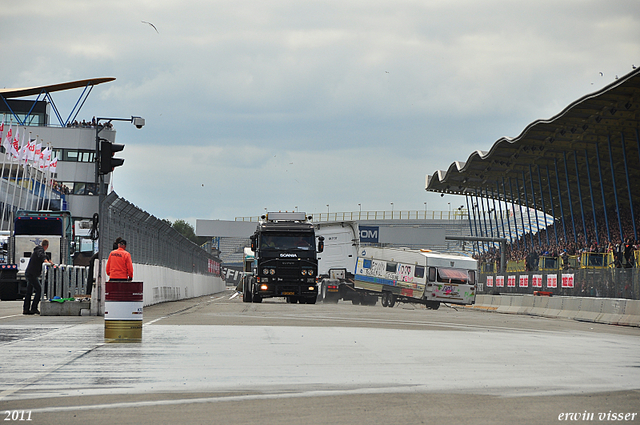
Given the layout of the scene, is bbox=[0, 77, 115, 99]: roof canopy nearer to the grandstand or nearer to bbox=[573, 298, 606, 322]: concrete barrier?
the grandstand

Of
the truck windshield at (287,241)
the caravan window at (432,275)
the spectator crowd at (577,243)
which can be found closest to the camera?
the truck windshield at (287,241)

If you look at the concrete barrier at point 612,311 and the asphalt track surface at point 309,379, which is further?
the concrete barrier at point 612,311

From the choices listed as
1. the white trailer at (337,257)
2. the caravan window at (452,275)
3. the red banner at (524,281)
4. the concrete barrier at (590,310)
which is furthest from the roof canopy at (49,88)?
the concrete barrier at (590,310)

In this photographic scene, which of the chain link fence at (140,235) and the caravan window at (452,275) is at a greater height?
the chain link fence at (140,235)

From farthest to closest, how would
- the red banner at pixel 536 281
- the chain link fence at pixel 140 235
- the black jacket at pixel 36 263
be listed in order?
the red banner at pixel 536 281 < the chain link fence at pixel 140 235 < the black jacket at pixel 36 263

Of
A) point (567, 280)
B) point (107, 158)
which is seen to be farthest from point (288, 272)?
point (107, 158)

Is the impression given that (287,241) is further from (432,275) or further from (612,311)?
(612,311)

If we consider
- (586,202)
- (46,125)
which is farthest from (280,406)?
(46,125)

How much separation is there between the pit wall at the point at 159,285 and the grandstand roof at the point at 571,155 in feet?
70.9

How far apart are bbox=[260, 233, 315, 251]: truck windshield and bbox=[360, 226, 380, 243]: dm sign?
35409mm

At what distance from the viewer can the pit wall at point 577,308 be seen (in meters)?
23.5

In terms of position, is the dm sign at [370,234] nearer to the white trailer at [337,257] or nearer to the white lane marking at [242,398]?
the white trailer at [337,257]

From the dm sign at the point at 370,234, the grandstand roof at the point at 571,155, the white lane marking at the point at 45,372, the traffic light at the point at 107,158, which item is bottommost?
the white lane marking at the point at 45,372

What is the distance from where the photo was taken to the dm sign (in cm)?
6869
